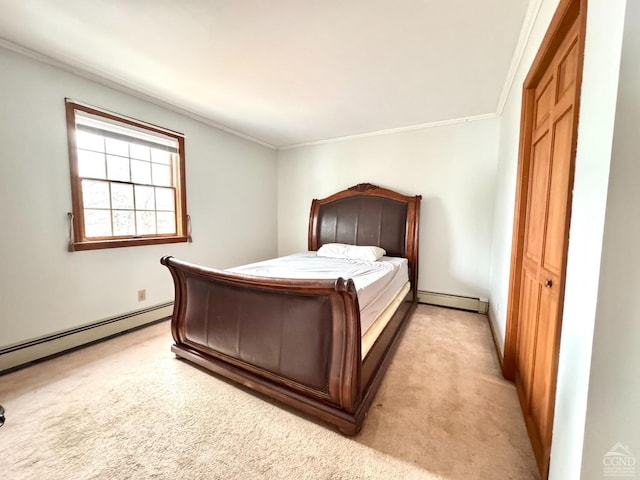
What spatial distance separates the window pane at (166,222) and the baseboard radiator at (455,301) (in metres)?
3.32

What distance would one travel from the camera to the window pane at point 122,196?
8.24ft

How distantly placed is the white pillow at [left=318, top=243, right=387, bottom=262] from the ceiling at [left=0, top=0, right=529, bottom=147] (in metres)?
1.63

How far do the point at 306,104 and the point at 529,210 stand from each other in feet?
7.47

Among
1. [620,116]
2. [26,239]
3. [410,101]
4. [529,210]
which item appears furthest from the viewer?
[410,101]

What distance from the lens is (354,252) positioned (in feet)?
10.5

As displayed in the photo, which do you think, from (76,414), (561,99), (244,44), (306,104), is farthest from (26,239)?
(561,99)

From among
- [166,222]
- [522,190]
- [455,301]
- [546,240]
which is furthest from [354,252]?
[166,222]

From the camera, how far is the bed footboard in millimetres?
1357

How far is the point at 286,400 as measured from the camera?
1532 millimetres

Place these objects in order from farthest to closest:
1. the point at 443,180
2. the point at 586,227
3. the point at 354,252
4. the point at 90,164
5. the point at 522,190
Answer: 1. the point at 443,180
2. the point at 354,252
3. the point at 90,164
4. the point at 522,190
5. the point at 586,227

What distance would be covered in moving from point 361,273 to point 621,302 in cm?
173

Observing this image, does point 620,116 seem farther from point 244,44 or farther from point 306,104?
point 306,104

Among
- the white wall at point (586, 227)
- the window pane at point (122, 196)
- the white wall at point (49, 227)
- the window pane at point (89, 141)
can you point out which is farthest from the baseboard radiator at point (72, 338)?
the white wall at point (586, 227)

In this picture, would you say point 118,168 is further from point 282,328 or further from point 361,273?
point 361,273
